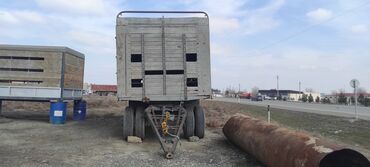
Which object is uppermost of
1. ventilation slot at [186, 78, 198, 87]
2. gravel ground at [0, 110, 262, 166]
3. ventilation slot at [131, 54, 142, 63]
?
ventilation slot at [131, 54, 142, 63]

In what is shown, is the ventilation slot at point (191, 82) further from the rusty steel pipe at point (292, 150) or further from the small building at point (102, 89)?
the small building at point (102, 89)

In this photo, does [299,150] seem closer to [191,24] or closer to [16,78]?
[191,24]

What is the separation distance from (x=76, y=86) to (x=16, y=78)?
305 centimetres

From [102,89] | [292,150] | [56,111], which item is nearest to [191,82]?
[292,150]

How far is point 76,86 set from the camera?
21.3 metres

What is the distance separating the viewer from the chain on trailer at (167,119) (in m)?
12.1

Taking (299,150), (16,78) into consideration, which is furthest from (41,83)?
(299,150)

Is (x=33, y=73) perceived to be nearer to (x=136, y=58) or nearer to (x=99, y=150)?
(x=136, y=58)

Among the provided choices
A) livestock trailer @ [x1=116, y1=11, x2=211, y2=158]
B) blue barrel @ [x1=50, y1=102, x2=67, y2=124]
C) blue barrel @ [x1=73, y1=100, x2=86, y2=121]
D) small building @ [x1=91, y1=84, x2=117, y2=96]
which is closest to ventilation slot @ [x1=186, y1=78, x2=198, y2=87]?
livestock trailer @ [x1=116, y1=11, x2=211, y2=158]

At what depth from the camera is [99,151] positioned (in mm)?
11242

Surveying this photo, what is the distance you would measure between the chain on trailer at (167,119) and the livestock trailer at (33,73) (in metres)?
7.33

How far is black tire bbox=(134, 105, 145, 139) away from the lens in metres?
13.5

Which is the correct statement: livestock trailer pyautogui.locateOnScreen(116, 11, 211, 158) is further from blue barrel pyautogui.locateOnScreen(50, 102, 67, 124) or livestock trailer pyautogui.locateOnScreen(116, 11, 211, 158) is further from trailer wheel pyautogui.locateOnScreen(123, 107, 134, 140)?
blue barrel pyautogui.locateOnScreen(50, 102, 67, 124)

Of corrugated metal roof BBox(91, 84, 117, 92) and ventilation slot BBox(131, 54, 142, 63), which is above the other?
corrugated metal roof BBox(91, 84, 117, 92)
